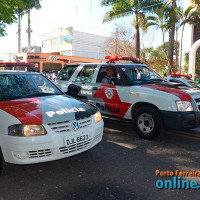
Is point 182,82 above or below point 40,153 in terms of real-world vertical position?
above

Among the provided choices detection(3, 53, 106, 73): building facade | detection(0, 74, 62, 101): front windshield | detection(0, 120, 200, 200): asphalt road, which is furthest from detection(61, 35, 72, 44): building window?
detection(0, 120, 200, 200): asphalt road

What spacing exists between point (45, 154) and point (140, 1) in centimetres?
2013

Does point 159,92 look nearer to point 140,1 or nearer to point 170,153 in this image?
point 170,153

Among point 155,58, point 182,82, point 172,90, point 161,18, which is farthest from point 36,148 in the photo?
point 155,58

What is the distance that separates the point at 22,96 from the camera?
4098mm

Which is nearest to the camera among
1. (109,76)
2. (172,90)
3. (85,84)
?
(172,90)

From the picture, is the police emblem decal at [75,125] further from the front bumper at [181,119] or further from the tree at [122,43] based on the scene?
the tree at [122,43]

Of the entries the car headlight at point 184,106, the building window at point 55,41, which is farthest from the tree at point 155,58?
the building window at point 55,41

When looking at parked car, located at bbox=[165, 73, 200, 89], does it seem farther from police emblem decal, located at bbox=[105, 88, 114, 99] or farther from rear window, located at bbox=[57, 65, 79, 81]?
rear window, located at bbox=[57, 65, 79, 81]

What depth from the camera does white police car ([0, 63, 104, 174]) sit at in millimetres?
3129

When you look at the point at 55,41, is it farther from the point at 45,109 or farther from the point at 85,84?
the point at 45,109

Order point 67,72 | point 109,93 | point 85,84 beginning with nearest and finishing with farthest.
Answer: point 109,93 → point 85,84 → point 67,72

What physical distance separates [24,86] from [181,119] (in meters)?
3.09

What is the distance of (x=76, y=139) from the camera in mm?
3439
